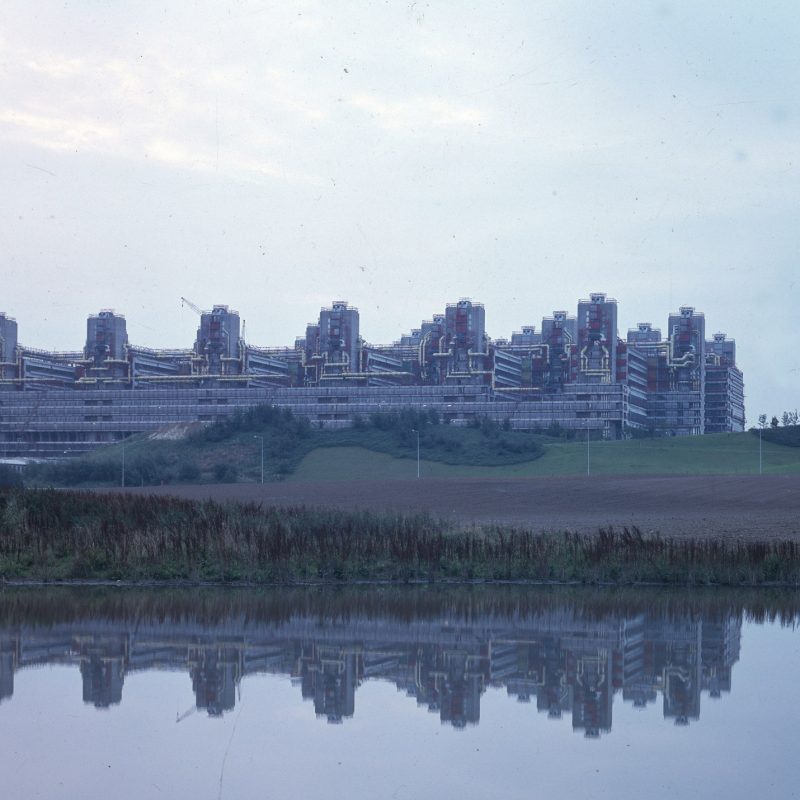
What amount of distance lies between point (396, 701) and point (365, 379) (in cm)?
12636

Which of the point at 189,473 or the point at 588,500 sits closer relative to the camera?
the point at 588,500

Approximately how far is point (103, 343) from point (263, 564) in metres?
123

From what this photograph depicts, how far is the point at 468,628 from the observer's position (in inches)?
694

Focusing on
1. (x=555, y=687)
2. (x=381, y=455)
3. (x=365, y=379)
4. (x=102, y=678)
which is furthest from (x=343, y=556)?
(x=365, y=379)

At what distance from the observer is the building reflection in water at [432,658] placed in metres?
12.6

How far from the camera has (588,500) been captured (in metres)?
60.7

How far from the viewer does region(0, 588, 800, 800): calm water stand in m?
9.52

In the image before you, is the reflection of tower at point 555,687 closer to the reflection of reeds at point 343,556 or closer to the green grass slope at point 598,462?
the reflection of reeds at point 343,556

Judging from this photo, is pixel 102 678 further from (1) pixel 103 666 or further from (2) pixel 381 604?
(2) pixel 381 604

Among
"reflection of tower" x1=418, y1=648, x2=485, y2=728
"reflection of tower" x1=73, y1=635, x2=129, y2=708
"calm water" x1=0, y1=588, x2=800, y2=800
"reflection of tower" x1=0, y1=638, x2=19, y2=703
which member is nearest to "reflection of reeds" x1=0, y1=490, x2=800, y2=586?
"calm water" x1=0, y1=588, x2=800, y2=800

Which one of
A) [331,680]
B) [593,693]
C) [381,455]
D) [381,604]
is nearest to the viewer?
[593,693]

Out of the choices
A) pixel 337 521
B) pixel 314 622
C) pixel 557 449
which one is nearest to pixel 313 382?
pixel 557 449

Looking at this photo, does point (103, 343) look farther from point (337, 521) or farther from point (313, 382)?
point (337, 521)

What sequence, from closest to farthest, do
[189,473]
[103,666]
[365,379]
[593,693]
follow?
[593,693] < [103,666] < [189,473] < [365,379]
